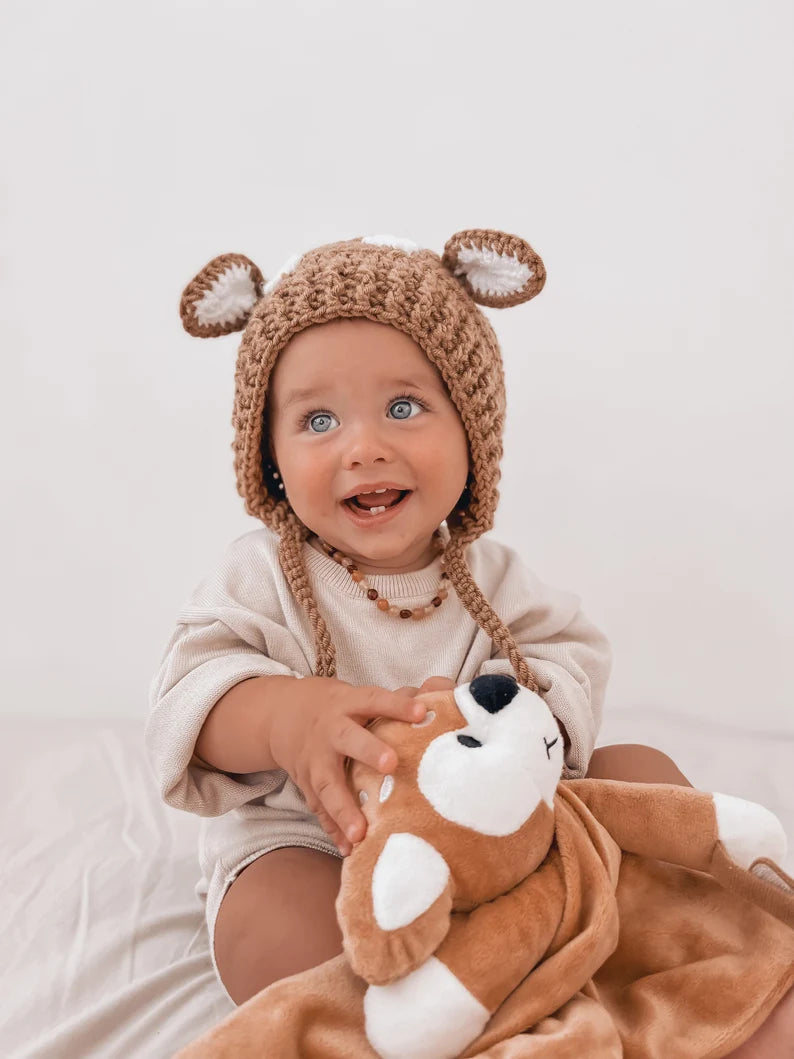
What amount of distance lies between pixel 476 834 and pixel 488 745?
0.06 metres

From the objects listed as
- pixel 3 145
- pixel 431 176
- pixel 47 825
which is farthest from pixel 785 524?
pixel 3 145

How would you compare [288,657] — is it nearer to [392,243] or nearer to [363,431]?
[363,431]

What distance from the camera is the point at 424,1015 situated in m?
0.71

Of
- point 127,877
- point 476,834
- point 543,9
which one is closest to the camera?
point 476,834

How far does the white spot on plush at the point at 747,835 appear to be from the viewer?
87 cm

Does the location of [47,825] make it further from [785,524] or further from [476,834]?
[785,524]

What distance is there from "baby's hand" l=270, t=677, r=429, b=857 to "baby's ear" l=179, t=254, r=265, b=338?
404 millimetres

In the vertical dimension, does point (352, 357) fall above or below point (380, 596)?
above

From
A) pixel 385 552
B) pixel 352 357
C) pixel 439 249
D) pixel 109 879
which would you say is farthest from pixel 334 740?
pixel 439 249

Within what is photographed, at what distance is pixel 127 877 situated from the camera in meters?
1.21

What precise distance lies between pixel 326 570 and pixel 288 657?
0.10 m

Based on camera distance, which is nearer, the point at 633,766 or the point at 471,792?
the point at 471,792

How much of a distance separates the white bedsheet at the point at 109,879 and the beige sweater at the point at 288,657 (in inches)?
4.4

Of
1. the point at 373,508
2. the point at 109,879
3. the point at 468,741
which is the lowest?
the point at 109,879
